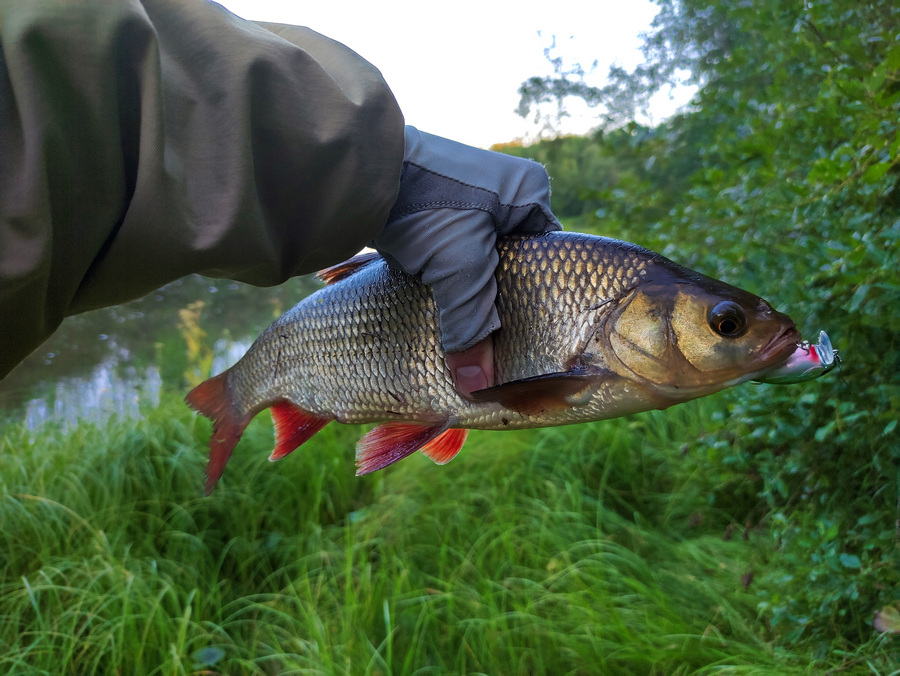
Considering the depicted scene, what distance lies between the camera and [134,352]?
927cm

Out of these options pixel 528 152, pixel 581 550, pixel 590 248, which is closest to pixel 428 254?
pixel 590 248

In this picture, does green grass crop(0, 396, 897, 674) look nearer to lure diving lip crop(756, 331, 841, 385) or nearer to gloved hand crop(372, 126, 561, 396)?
lure diving lip crop(756, 331, 841, 385)

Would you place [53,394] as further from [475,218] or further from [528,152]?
[475,218]

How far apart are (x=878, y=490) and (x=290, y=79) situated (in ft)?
6.44

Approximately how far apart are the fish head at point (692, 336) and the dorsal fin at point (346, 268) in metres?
0.64

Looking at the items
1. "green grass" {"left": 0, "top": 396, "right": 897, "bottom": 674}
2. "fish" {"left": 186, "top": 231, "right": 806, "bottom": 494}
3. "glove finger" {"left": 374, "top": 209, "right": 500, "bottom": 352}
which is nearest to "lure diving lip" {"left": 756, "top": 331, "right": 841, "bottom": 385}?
"fish" {"left": 186, "top": 231, "right": 806, "bottom": 494}

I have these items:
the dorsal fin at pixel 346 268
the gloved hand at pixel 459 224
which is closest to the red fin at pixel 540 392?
the gloved hand at pixel 459 224

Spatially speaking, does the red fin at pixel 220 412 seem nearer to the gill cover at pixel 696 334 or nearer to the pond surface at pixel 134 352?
the gill cover at pixel 696 334

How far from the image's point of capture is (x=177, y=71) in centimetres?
113

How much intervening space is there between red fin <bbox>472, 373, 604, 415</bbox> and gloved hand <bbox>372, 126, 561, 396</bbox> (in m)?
0.12

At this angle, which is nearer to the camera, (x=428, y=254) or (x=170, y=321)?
(x=428, y=254)

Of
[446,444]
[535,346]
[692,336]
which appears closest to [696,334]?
[692,336]

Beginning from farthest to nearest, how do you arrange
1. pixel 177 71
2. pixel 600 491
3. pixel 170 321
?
pixel 170 321 < pixel 600 491 < pixel 177 71

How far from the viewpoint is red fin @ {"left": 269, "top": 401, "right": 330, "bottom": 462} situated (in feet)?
5.57
